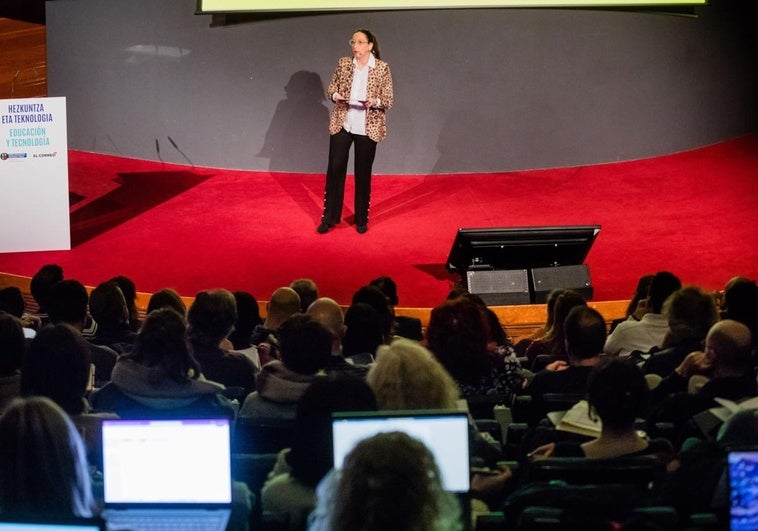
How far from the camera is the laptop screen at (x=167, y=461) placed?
3314mm

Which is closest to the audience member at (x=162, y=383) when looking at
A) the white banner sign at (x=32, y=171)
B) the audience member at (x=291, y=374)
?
the audience member at (x=291, y=374)

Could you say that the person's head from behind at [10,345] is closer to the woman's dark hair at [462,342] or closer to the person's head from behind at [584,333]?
the woman's dark hair at [462,342]

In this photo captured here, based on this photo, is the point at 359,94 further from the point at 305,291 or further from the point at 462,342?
the point at 462,342

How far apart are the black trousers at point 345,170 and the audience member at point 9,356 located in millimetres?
4398

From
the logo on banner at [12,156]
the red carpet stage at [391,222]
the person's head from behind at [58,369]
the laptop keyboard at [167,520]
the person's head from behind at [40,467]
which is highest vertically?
the logo on banner at [12,156]

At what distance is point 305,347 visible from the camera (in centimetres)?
395

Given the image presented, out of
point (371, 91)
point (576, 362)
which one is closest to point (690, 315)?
point (576, 362)

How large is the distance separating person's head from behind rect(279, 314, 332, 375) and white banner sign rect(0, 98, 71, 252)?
4206 millimetres

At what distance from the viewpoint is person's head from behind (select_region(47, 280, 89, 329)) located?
512 centimetres

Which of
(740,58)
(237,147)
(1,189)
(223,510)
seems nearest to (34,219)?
(1,189)

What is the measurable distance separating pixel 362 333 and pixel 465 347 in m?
0.60

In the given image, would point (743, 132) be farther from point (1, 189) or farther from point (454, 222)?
point (1, 189)

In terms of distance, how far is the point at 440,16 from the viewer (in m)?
9.88

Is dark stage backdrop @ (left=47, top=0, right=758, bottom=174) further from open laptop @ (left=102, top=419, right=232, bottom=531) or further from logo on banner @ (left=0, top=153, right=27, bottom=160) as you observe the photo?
open laptop @ (left=102, top=419, right=232, bottom=531)
